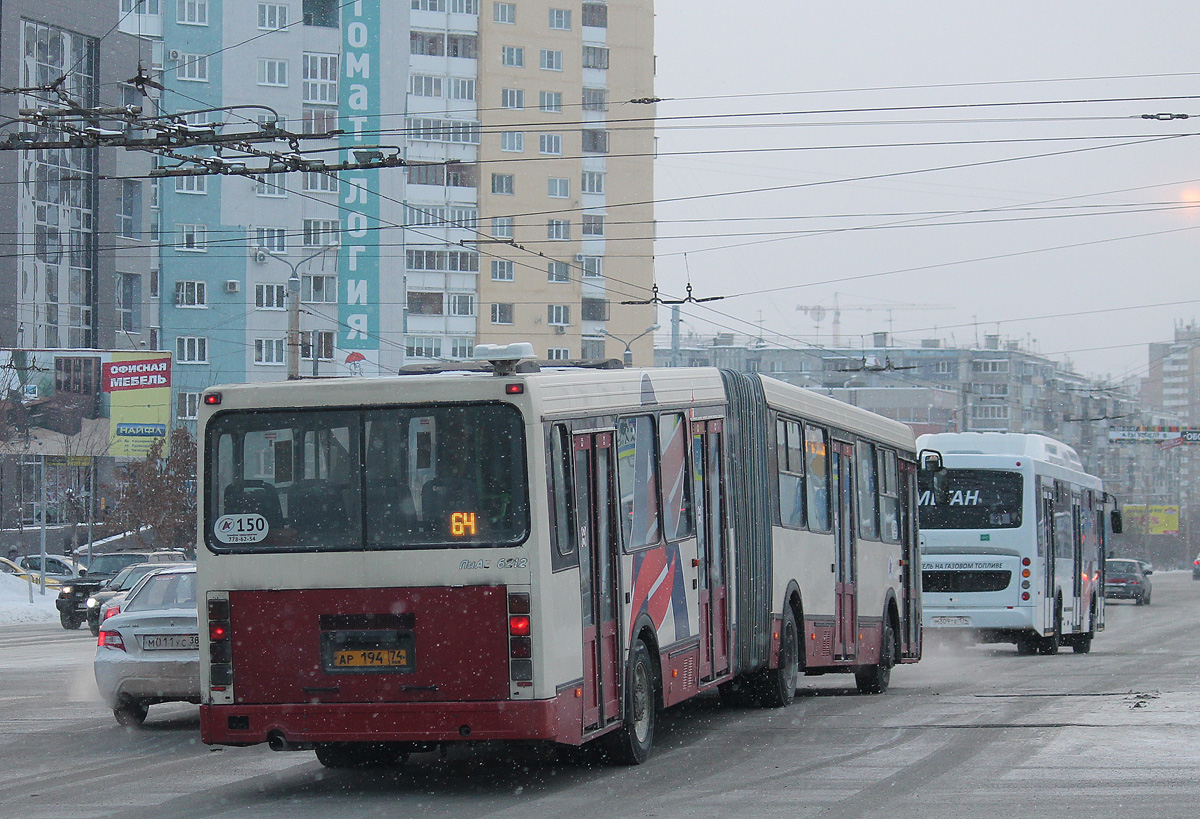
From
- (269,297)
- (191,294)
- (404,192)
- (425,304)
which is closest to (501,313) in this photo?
(425,304)

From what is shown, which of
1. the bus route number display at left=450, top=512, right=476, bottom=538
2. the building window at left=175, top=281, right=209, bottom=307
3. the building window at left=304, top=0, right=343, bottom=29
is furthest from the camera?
the building window at left=304, top=0, right=343, bottom=29

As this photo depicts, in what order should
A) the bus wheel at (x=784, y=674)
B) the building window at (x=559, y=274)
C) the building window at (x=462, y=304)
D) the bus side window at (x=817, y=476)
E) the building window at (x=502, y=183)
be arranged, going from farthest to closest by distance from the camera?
the building window at (x=559, y=274) → the building window at (x=502, y=183) → the building window at (x=462, y=304) → the bus side window at (x=817, y=476) → the bus wheel at (x=784, y=674)

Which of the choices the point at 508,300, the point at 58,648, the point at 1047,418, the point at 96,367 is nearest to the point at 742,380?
the point at 58,648

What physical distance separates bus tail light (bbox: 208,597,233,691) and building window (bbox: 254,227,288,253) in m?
77.0

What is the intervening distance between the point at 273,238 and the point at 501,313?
1479cm

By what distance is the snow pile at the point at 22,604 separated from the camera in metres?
40.5

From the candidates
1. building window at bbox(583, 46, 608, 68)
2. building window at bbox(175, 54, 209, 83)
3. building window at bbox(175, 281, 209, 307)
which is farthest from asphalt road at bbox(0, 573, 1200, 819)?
building window at bbox(583, 46, 608, 68)

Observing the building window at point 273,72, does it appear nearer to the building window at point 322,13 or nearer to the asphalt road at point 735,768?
the building window at point 322,13

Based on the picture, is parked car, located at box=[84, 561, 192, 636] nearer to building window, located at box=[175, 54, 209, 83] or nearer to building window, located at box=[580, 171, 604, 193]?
building window, located at box=[175, 54, 209, 83]

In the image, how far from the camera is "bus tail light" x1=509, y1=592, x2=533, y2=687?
31.0 feet

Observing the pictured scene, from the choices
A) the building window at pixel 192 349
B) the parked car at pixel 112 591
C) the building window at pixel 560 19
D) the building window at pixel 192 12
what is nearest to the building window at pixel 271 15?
the building window at pixel 192 12

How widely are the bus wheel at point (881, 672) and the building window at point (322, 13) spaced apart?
73671mm

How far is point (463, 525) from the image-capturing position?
960cm

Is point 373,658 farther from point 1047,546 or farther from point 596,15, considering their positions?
point 596,15
